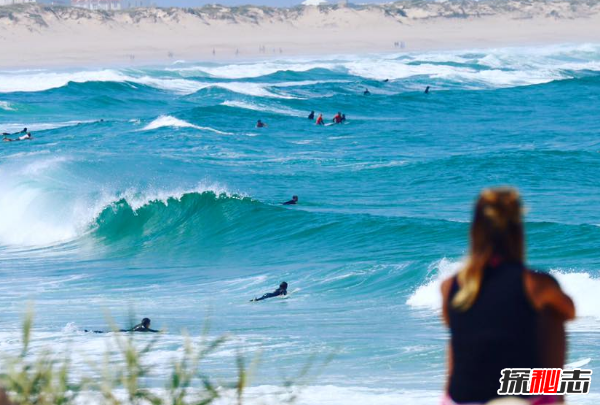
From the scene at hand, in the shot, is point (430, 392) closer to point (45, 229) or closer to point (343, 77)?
point (45, 229)

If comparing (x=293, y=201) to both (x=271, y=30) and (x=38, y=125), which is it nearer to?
(x=38, y=125)

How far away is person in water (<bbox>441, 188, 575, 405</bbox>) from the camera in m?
3.12

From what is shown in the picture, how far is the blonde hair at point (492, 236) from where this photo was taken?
313 cm

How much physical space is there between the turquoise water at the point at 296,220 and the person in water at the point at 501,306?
8.05 feet

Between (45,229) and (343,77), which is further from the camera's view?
(343,77)

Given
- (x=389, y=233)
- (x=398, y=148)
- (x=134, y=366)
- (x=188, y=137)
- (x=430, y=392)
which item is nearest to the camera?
(x=134, y=366)

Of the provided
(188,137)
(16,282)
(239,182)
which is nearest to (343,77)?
(188,137)

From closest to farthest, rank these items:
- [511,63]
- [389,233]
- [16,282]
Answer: [16,282], [389,233], [511,63]

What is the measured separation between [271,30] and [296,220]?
278 ft

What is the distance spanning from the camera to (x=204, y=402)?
3725 mm

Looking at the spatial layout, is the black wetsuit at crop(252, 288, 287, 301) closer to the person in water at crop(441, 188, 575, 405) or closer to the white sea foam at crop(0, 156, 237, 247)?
the white sea foam at crop(0, 156, 237, 247)

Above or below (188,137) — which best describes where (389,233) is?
above

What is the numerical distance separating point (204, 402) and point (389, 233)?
41.7 ft

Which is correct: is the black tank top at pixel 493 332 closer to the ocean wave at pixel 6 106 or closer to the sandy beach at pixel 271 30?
the ocean wave at pixel 6 106
